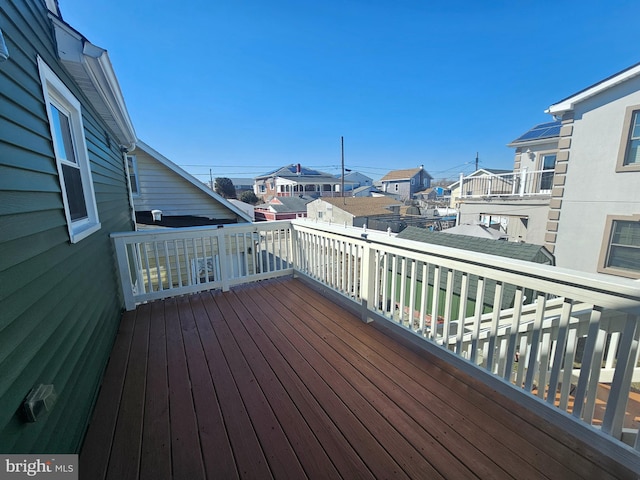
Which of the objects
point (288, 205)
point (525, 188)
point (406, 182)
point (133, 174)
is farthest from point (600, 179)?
point (406, 182)

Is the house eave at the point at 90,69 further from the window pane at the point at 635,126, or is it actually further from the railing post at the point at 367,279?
the window pane at the point at 635,126

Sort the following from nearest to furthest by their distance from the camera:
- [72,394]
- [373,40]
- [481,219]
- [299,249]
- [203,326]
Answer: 1. [72,394]
2. [203,326]
3. [299,249]
4. [373,40]
5. [481,219]

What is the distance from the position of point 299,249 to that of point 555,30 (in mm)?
10173

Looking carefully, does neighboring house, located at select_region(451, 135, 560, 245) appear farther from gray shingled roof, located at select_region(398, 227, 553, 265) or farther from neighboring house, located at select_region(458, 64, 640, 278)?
Result: gray shingled roof, located at select_region(398, 227, 553, 265)

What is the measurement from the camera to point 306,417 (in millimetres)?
1525

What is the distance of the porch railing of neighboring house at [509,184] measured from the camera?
28.5 ft

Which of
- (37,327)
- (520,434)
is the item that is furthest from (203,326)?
(520,434)

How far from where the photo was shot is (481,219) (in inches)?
428

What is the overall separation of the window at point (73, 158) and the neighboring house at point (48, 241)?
10 mm

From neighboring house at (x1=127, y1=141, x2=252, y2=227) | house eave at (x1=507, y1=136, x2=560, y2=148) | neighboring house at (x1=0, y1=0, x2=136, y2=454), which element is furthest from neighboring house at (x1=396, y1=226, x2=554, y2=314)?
neighboring house at (x1=127, y1=141, x2=252, y2=227)

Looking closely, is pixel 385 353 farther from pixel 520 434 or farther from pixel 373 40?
pixel 373 40

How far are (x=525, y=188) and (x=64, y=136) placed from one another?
11.7m

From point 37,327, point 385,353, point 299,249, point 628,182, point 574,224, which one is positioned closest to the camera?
point 37,327

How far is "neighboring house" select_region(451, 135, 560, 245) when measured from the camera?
869 cm
